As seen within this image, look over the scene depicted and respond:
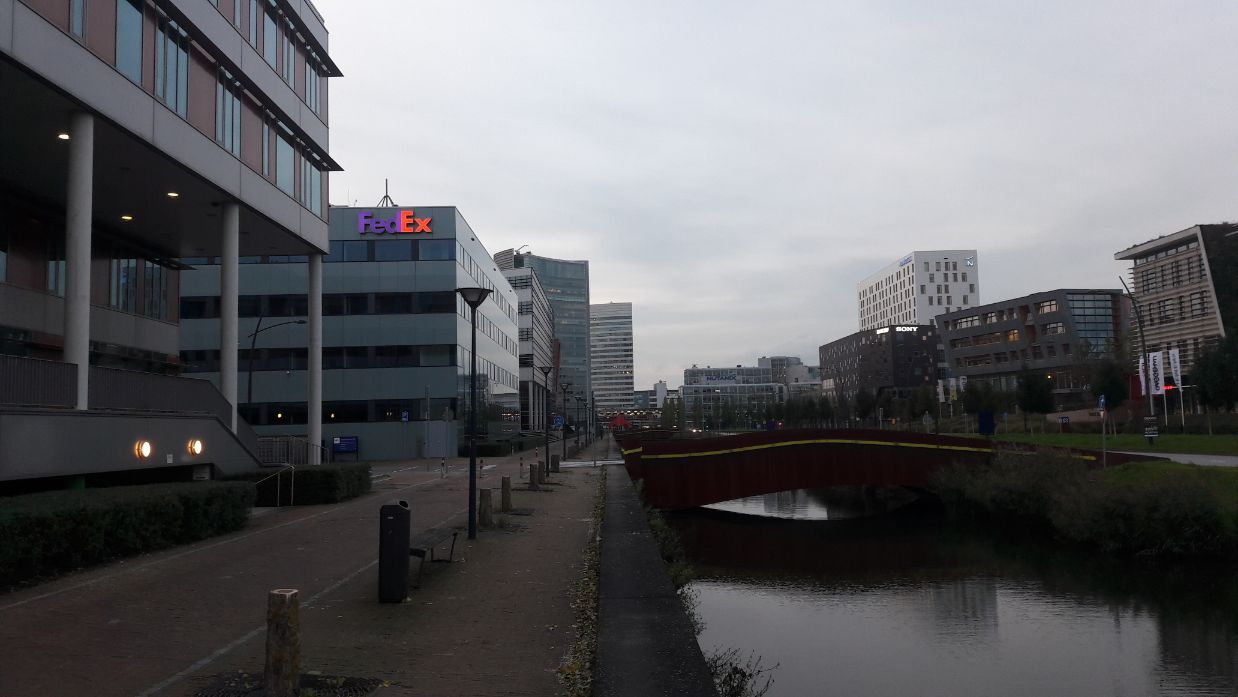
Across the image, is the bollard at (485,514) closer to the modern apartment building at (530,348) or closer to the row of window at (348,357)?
the row of window at (348,357)

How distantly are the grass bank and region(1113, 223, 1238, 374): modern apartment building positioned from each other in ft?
151

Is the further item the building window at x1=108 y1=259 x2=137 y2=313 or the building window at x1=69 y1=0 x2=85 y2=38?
the building window at x1=108 y1=259 x2=137 y2=313

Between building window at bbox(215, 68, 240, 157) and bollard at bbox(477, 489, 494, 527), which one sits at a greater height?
building window at bbox(215, 68, 240, 157)

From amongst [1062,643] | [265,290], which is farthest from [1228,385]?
[265,290]

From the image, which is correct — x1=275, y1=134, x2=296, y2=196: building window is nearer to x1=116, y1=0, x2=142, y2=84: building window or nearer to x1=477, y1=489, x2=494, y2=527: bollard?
x1=116, y1=0, x2=142, y2=84: building window

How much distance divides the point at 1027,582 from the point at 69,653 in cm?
1953

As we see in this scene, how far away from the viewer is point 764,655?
14750mm

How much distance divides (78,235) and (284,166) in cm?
1143

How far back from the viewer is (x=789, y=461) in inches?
1417

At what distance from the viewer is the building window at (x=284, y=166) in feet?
92.8

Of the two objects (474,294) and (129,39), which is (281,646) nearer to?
(474,294)

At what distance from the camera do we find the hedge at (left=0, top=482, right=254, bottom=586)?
10961 mm

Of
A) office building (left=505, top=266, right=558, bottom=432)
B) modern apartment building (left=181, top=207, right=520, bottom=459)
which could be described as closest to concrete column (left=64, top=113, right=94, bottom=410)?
modern apartment building (left=181, top=207, right=520, bottom=459)

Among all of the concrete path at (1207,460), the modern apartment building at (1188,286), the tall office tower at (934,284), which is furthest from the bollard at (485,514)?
the tall office tower at (934,284)
